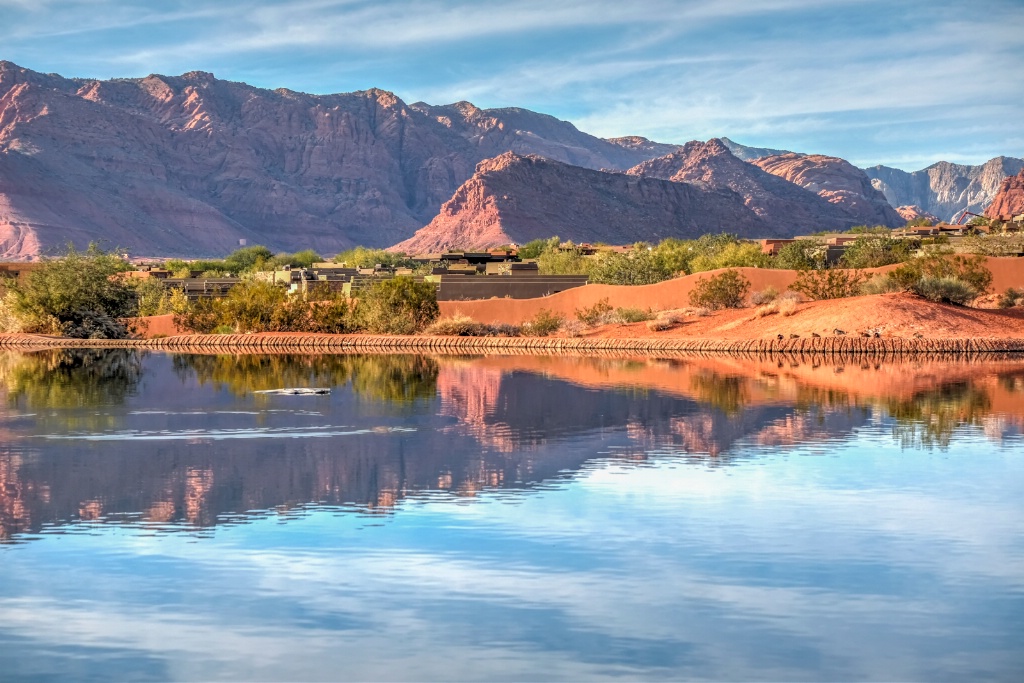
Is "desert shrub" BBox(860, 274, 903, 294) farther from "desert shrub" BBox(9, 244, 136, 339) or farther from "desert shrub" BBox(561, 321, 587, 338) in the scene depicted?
"desert shrub" BBox(9, 244, 136, 339)

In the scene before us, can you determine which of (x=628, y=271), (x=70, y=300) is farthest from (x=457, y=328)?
(x=628, y=271)

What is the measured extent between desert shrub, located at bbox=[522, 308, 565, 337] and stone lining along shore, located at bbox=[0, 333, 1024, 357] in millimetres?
3282

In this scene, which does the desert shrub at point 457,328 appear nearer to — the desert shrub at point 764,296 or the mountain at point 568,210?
the desert shrub at point 764,296

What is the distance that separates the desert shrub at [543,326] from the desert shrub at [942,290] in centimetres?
1132

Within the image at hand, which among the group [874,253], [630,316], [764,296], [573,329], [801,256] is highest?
[801,256]

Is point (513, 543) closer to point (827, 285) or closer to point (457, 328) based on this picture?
point (457, 328)

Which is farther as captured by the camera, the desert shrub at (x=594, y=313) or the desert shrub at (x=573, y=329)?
the desert shrub at (x=594, y=313)

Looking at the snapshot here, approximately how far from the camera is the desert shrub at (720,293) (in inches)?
1769

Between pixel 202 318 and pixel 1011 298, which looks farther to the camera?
pixel 202 318

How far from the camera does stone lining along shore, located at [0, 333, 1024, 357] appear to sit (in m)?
34.4

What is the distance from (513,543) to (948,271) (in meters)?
36.4

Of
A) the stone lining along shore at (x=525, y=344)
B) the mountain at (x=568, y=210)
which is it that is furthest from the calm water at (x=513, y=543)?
the mountain at (x=568, y=210)

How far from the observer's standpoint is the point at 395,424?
17969 mm

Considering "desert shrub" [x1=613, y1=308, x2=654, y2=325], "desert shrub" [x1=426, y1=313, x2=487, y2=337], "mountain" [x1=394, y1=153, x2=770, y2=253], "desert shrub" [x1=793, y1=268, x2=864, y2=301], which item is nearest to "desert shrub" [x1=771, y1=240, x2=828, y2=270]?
"desert shrub" [x1=793, y1=268, x2=864, y2=301]
